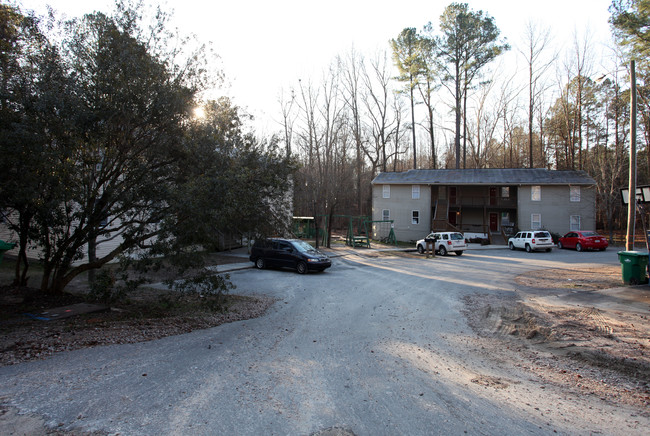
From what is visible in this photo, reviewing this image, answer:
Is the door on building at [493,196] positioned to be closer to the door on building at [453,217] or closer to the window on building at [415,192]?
the door on building at [453,217]

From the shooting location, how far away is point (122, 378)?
4453mm

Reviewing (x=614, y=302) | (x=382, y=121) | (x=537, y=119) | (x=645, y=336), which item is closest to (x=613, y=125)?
(x=537, y=119)

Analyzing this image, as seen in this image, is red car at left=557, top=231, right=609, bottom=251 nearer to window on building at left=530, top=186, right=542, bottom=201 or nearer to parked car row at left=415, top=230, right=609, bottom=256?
A: parked car row at left=415, top=230, right=609, bottom=256

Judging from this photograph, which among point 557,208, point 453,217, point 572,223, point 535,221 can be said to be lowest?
point 572,223

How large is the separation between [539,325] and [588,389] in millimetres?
3120

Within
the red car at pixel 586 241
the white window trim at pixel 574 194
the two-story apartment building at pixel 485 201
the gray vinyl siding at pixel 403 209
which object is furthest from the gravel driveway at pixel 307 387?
the white window trim at pixel 574 194

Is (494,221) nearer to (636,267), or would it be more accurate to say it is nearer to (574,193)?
(574,193)

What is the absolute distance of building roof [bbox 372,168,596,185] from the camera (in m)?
33.8

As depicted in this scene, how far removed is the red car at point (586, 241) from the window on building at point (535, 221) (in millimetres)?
5712

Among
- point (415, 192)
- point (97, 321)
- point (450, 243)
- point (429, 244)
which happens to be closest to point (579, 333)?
point (97, 321)

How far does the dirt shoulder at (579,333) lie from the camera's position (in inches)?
186

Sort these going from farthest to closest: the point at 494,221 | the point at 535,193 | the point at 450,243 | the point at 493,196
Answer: the point at 494,221
the point at 493,196
the point at 535,193
the point at 450,243

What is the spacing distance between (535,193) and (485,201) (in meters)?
4.52

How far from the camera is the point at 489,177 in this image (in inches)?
1433
